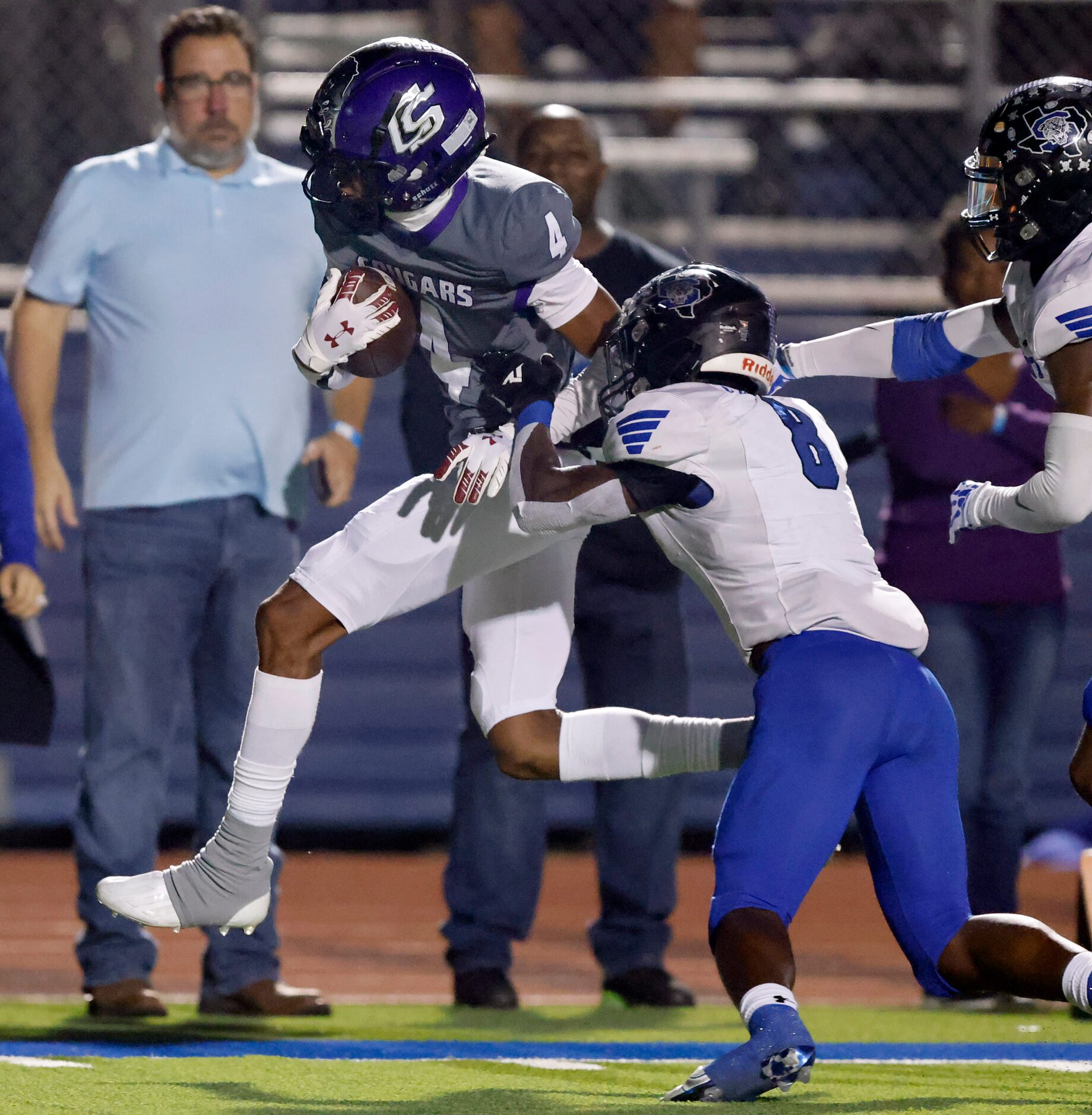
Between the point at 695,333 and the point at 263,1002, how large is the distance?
2121 mm

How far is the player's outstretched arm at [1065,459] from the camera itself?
11.2 ft

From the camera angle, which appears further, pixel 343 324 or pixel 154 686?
pixel 154 686

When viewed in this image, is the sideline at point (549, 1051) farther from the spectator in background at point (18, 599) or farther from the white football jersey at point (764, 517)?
the white football jersey at point (764, 517)

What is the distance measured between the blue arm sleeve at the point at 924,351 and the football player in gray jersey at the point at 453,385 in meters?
0.56

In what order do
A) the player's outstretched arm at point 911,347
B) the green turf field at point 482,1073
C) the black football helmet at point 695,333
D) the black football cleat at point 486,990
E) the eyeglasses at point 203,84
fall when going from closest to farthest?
the green turf field at point 482,1073
the black football helmet at point 695,333
the player's outstretched arm at point 911,347
the eyeglasses at point 203,84
the black football cleat at point 486,990

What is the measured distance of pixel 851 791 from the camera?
336cm

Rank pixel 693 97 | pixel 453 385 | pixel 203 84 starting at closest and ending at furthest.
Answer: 1. pixel 453 385
2. pixel 203 84
3. pixel 693 97

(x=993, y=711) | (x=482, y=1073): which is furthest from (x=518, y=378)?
(x=993, y=711)

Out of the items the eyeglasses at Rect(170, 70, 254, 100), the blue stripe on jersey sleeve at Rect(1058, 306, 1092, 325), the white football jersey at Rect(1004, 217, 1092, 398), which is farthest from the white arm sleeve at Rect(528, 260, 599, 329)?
the eyeglasses at Rect(170, 70, 254, 100)

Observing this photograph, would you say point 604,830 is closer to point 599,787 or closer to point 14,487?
point 599,787

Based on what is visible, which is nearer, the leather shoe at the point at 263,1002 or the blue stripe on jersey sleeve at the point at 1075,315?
the blue stripe on jersey sleeve at the point at 1075,315

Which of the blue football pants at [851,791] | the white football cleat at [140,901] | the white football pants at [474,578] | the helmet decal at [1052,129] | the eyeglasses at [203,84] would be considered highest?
the eyeglasses at [203,84]

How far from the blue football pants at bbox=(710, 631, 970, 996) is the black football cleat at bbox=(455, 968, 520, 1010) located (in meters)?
1.81

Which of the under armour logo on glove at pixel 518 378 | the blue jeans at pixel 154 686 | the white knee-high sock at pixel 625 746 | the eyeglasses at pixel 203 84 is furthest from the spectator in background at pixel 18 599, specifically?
the white knee-high sock at pixel 625 746
